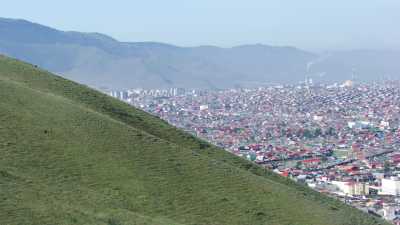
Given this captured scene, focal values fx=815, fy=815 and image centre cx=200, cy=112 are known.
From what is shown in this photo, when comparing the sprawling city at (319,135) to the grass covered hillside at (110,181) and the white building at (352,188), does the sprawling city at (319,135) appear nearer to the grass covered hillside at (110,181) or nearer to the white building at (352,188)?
the white building at (352,188)

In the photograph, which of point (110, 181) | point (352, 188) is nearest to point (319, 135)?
point (352, 188)

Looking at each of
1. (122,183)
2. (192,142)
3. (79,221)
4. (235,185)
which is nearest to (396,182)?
(192,142)

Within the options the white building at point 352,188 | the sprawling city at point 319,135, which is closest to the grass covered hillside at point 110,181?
the sprawling city at point 319,135

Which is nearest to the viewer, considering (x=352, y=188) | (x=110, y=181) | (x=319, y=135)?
(x=110, y=181)

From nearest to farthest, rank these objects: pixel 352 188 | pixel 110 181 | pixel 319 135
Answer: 1. pixel 110 181
2. pixel 352 188
3. pixel 319 135

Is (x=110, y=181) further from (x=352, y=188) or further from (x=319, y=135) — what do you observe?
(x=319, y=135)

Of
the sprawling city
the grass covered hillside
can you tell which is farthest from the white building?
the grass covered hillside
